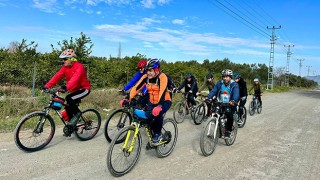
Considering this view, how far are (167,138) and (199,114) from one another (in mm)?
4546

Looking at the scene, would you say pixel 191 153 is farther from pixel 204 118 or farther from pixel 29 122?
pixel 204 118

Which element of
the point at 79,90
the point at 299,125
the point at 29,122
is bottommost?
the point at 299,125

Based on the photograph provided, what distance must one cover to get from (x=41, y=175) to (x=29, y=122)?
4.71 feet

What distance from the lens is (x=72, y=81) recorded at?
6398 millimetres

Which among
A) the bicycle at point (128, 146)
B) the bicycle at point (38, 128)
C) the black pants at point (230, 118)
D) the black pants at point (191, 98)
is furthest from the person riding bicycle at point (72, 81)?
the black pants at point (191, 98)

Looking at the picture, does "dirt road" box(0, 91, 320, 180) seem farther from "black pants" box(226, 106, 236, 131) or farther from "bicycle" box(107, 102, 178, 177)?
"black pants" box(226, 106, 236, 131)

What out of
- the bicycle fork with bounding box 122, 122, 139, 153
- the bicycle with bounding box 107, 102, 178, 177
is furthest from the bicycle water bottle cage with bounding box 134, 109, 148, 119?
the bicycle fork with bounding box 122, 122, 139, 153

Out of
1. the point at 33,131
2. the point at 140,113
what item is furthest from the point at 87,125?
the point at 140,113

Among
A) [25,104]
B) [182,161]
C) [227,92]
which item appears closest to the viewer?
[182,161]

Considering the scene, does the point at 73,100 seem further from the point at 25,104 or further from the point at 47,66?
the point at 47,66

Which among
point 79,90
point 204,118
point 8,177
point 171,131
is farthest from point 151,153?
point 204,118

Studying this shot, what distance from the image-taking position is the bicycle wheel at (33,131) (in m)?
5.79

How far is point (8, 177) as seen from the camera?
15.3ft

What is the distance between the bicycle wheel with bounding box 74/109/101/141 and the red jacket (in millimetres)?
620
